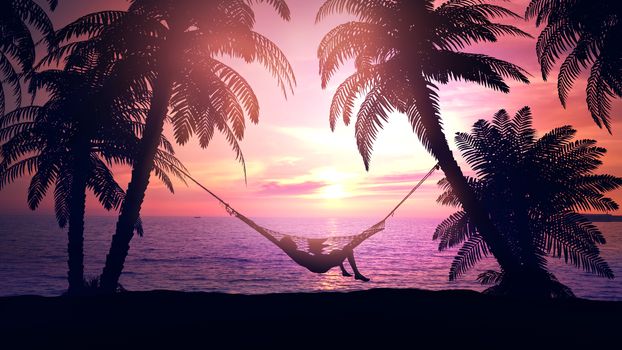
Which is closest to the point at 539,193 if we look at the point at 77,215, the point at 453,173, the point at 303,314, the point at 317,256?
the point at 453,173

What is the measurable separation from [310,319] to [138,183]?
6.02 m

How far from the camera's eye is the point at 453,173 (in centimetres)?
995

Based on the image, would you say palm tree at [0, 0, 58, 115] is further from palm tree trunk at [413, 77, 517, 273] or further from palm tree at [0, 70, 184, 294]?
palm tree trunk at [413, 77, 517, 273]

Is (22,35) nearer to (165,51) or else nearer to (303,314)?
(165,51)

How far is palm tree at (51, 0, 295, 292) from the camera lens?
9578 mm

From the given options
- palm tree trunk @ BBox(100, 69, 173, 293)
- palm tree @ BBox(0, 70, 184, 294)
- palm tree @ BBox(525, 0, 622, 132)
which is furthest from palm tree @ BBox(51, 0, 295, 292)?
A: palm tree @ BBox(525, 0, 622, 132)

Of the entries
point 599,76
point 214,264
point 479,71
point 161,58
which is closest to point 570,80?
point 599,76

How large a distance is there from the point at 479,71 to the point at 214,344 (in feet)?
26.4

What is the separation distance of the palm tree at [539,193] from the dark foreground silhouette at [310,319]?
7866mm

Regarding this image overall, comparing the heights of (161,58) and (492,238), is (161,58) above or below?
above

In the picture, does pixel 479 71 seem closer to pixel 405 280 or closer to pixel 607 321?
pixel 607 321

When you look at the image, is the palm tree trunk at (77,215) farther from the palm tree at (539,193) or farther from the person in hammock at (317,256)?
the palm tree at (539,193)

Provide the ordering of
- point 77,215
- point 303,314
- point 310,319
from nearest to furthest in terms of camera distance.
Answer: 1. point 310,319
2. point 303,314
3. point 77,215

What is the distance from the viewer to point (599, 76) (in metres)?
9.61
